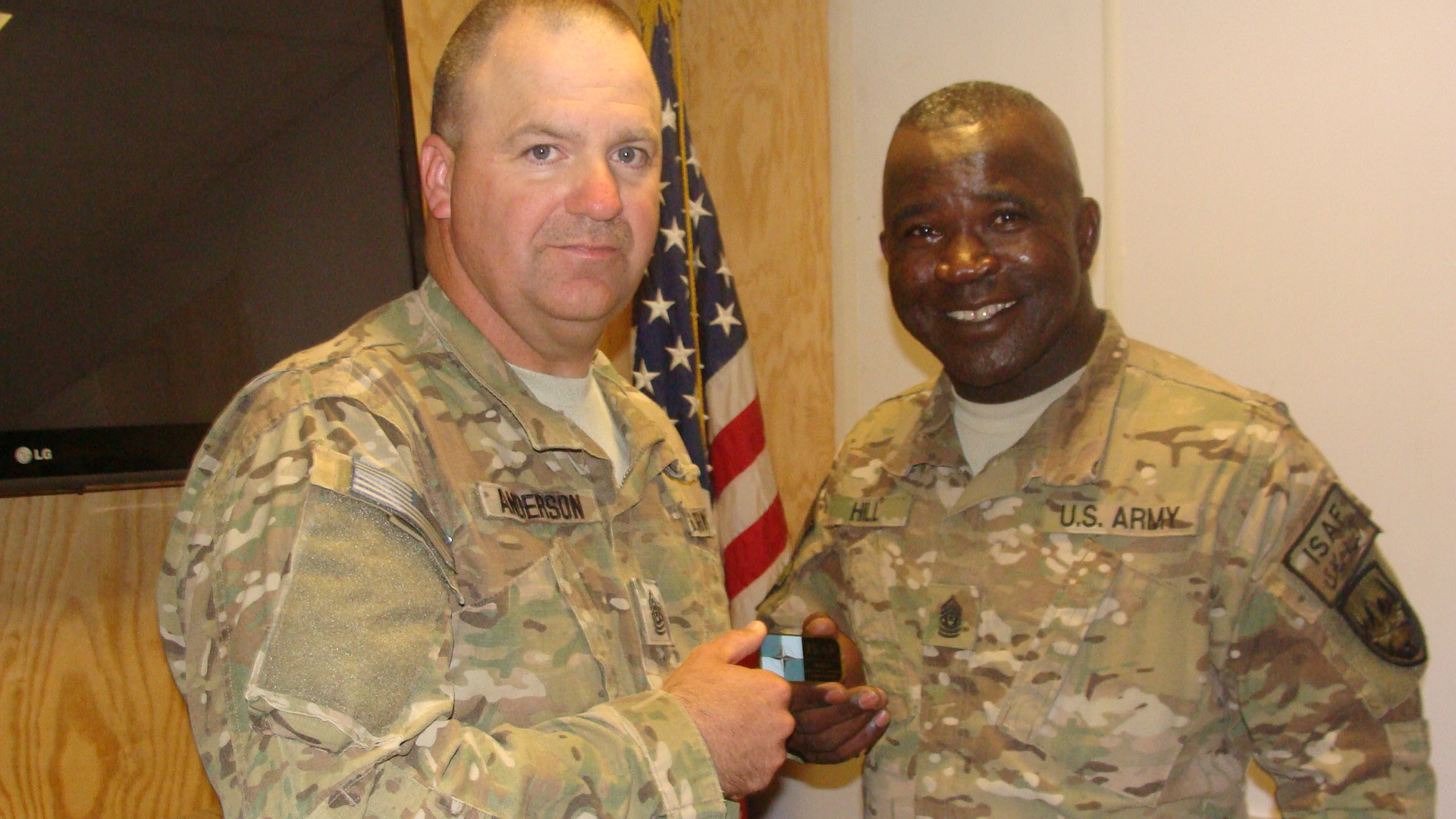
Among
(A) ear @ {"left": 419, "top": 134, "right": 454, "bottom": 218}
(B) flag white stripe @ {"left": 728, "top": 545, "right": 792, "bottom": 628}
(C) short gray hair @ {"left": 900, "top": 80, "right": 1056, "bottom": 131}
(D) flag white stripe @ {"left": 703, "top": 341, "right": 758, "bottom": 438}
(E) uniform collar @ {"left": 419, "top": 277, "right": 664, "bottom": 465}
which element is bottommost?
(B) flag white stripe @ {"left": 728, "top": 545, "right": 792, "bottom": 628}

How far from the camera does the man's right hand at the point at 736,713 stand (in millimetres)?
1230

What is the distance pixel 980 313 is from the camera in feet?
5.71

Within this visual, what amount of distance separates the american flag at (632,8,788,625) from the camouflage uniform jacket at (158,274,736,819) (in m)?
1.48

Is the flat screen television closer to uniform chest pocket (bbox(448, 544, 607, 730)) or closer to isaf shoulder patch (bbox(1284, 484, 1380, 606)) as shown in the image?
uniform chest pocket (bbox(448, 544, 607, 730))

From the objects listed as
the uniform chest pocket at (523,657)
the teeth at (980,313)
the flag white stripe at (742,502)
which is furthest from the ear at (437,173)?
the flag white stripe at (742,502)

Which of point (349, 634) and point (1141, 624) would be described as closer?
point (349, 634)

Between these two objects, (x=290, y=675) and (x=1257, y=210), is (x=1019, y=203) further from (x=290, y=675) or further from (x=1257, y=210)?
(x=290, y=675)

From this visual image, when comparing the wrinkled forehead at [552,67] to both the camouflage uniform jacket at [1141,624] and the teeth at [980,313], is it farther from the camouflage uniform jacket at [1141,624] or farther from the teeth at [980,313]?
the camouflage uniform jacket at [1141,624]

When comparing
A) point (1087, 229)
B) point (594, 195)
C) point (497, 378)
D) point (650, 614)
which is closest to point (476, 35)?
point (594, 195)

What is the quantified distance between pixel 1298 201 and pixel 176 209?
7.72ft

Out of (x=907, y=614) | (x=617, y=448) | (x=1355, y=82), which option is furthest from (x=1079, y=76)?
(x=617, y=448)

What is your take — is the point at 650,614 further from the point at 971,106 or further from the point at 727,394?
the point at 727,394

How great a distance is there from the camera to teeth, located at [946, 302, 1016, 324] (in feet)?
5.68

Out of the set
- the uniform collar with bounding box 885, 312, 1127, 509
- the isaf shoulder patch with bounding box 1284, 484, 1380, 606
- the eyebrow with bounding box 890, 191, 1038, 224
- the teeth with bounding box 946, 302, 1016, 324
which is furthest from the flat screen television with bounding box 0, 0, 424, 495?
the isaf shoulder patch with bounding box 1284, 484, 1380, 606
